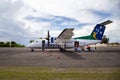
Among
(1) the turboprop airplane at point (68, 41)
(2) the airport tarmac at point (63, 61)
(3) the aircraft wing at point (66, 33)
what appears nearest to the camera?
(2) the airport tarmac at point (63, 61)

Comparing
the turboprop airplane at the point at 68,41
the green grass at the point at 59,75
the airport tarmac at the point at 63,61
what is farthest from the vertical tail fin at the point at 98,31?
the green grass at the point at 59,75

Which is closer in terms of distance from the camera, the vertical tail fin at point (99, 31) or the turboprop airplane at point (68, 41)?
the turboprop airplane at point (68, 41)

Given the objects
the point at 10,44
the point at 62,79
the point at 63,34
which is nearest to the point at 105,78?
the point at 62,79

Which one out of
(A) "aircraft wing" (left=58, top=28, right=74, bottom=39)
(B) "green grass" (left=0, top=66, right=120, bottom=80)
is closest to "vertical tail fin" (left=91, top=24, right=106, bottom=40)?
(A) "aircraft wing" (left=58, top=28, right=74, bottom=39)

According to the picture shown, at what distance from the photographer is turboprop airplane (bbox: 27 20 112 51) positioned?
143 feet

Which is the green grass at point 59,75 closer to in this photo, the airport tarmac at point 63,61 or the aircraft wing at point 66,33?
the airport tarmac at point 63,61

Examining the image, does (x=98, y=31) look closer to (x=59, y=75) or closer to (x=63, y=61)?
(x=63, y=61)

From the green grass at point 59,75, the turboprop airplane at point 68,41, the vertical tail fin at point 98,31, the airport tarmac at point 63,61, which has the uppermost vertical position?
the vertical tail fin at point 98,31

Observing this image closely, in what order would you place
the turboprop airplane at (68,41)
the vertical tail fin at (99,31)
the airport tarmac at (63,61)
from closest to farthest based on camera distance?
the airport tarmac at (63,61)
the turboprop airplane at (68,41)
the vertical tail fin at (99,31)

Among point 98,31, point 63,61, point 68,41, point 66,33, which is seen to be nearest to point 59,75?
point 63,61

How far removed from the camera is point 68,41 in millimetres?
44812

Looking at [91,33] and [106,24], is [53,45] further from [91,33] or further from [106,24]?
[106,24]

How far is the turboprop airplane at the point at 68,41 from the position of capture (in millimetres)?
43562

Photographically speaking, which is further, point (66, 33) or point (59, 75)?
point (66, 33)
